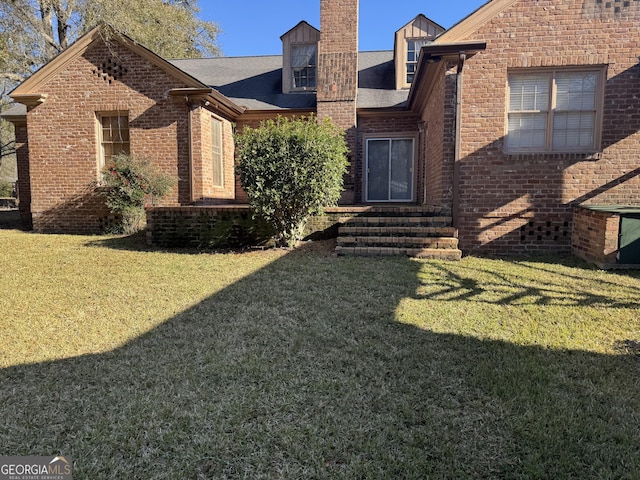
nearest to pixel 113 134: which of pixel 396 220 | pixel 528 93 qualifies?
pixel 396 220

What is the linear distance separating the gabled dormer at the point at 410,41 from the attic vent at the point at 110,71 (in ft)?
27.1

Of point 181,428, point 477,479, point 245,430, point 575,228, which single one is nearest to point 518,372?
point 477,479

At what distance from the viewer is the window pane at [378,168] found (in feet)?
41.0

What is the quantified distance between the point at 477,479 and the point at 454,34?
734 cm

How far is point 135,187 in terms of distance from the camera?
10039 mm

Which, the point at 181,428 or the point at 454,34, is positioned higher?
the point at 454,34

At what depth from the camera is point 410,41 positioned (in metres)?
12.8

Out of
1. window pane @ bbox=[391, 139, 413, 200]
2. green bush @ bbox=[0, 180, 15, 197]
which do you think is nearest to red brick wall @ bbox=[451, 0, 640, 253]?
window pane @ bbox=[391, 139, 413, 200]

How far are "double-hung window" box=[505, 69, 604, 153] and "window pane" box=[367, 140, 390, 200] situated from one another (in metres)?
5.41

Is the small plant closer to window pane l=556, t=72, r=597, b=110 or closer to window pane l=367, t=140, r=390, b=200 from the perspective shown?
window pane l=367, t=140, r=390, b=200

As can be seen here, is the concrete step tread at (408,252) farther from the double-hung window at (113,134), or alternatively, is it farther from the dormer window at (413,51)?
the dormer window at (413,51)

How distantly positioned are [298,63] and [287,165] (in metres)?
7.76

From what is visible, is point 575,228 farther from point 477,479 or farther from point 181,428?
point 181,428

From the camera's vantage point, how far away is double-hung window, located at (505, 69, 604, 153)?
23.4 feet
